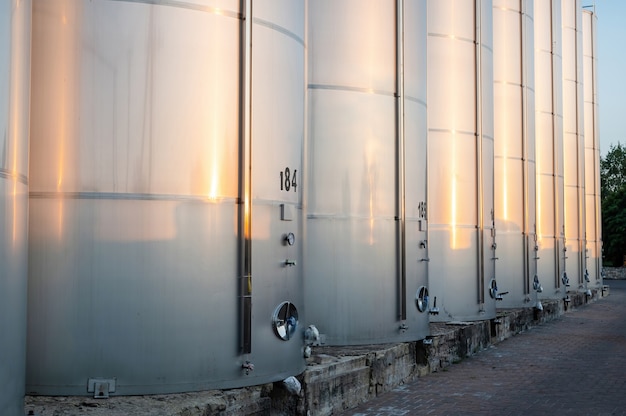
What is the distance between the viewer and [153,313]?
759cm

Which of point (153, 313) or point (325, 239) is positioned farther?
point (325, 239)

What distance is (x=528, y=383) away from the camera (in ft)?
41.5

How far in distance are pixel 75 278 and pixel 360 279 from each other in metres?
5.06

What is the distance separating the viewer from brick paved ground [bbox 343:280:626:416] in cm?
1070

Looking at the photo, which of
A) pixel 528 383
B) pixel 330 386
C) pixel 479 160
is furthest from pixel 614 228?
pixel 330 386

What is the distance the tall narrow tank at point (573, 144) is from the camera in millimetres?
30734

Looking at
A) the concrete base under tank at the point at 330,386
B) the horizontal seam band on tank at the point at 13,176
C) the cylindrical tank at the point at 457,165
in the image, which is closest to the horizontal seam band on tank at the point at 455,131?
the cylindrical tank at the point at 457,165

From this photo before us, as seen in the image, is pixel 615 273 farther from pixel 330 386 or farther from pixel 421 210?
pixel 330 386

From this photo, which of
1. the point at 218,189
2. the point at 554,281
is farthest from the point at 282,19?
the point at 554,281

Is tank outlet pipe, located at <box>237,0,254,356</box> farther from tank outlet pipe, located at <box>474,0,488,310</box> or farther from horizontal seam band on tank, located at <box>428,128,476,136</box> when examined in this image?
tank outlet pipe, located at <box>474,0,488,310</box>

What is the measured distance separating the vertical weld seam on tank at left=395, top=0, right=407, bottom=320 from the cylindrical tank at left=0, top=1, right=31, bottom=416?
6.29m

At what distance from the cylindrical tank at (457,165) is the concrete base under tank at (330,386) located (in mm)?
711

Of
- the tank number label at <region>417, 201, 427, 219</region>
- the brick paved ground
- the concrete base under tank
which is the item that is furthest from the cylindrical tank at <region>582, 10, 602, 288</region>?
the tank number label at <region>417, 201, 427, 219</region>

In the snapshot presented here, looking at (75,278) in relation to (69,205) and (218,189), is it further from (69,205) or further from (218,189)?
(218,189)
